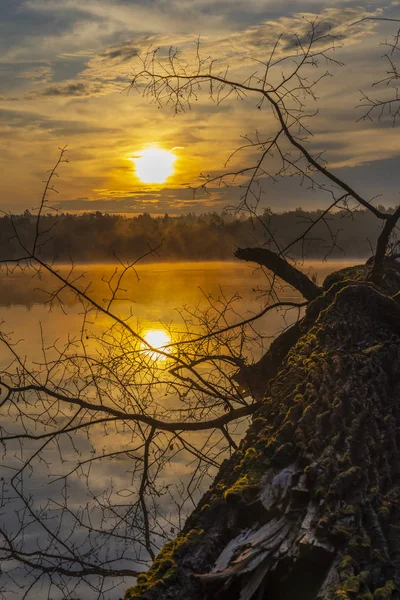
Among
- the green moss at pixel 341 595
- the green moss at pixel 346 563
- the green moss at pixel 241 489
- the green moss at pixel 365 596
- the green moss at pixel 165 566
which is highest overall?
the green moss at pixel 241 489

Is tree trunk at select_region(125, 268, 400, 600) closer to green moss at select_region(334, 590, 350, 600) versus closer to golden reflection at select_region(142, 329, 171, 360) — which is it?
green moss at select_region(334, 590, 350, 600)

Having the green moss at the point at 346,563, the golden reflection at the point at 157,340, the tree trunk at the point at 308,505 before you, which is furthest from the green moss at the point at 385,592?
the golden reflection at the point at 157,340

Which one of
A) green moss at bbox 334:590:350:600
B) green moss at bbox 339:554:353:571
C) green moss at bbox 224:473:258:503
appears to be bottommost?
green moss at bbox 334:590:350:600

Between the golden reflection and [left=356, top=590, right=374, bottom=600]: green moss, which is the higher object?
the golden reflection

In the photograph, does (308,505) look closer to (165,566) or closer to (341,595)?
(341,595)

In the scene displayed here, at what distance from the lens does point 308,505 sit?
252 centimetres

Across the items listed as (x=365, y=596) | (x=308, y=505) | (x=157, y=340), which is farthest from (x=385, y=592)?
(x=157, y=340)

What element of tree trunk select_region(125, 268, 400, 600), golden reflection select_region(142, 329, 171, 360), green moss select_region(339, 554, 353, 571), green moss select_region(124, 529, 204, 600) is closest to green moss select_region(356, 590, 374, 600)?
tree trunk select_region(125, 268, 400, 600)

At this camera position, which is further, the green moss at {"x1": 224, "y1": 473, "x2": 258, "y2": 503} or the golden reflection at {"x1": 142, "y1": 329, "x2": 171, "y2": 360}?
the golden reflection at {"x1": 142, "y1": 329, "x2": 171, "y2": 360}

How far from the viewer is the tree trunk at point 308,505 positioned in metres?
2.30

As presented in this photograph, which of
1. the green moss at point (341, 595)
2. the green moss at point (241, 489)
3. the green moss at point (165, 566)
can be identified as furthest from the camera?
the green moss at point (241, 489)

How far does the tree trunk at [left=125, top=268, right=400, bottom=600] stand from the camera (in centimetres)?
230

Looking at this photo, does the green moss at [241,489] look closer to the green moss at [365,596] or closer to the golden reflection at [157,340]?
the green moss at [365,596]

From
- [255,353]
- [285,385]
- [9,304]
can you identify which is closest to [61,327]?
[9,304]
